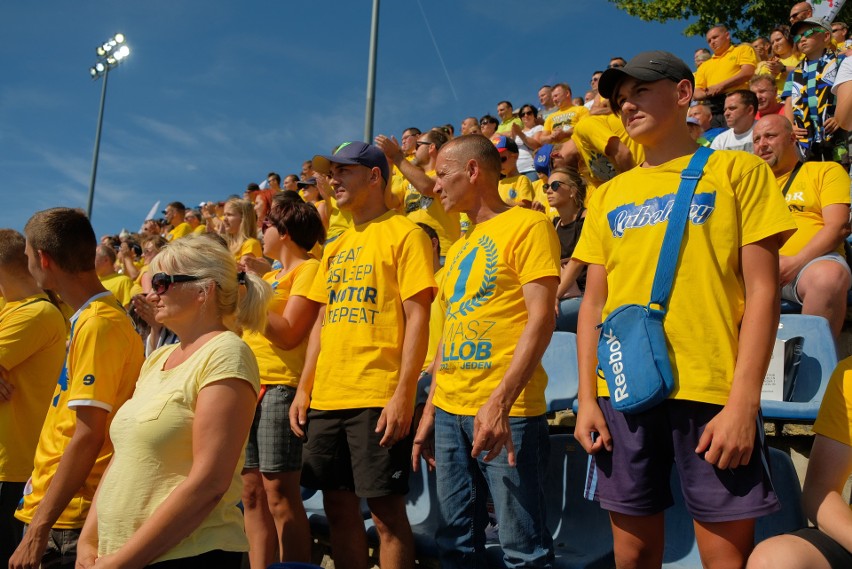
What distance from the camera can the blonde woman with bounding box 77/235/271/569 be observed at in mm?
2117

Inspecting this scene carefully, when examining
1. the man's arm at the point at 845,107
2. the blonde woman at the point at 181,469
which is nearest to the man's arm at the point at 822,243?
the man's arm at the point at 845,107

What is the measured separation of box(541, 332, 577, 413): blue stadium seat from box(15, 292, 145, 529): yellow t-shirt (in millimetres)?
2379

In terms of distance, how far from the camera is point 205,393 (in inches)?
87.7

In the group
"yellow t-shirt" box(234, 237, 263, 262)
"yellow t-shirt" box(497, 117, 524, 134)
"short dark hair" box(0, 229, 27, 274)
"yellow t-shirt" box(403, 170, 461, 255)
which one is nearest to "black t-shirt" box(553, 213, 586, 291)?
"yellow t-shirt" box(403, 170, 461, 255)

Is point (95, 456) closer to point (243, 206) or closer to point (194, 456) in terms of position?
point (194, 456)

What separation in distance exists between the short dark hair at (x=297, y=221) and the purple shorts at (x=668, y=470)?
249 centimetres

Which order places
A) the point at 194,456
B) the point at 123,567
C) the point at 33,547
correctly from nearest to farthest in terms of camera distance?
the point at 123,567 < the point at 194,456 < the point at 33,547

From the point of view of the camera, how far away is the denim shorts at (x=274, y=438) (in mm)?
3619

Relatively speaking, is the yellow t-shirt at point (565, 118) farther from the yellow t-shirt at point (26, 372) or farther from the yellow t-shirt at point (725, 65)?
the yellow t-shirt at point (26, 372)

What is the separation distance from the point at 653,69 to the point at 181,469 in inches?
80.3

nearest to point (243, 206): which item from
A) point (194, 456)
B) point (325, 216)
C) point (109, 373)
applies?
point (325, 216)

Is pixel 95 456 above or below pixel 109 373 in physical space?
below

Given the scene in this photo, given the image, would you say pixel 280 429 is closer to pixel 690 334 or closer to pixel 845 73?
pixel 690 334

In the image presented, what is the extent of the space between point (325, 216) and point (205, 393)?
21.3 ft
